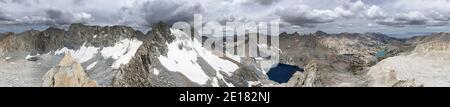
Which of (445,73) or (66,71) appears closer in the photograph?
(66,71)
